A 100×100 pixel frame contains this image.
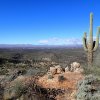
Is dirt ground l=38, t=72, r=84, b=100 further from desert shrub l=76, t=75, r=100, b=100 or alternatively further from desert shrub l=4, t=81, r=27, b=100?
desert shrub l=4, t=81, r=27, b=100

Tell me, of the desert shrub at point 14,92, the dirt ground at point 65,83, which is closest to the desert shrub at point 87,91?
the dirt ground at point 65,83

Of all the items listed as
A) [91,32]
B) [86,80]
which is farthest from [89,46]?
[86,80]

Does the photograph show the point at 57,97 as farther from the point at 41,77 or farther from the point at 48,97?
the point at 41,77

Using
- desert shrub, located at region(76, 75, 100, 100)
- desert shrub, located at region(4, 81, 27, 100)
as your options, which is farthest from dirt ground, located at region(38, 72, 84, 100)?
desert shrub, located at region(4, 81, 27, 100)

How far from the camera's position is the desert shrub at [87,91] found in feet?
31.9

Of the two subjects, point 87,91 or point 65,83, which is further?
point 65,83

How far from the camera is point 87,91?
10406 millimetres

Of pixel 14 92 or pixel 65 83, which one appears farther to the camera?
pixel 65 83

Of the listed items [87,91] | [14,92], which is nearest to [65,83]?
[87,91]

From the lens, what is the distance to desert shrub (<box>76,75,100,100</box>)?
9.71 meters

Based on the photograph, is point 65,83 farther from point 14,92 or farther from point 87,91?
point 14,92

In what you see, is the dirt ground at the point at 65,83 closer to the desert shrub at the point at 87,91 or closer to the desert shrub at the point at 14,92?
the desert shrub at the point at 87,91

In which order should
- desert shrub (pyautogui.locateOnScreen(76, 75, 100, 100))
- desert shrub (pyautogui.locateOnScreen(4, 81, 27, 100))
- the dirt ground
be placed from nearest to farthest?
desert shrub (pyautogui.locateOnScreen(76, 75, 100, 100))
desert shrub (pyautogui.locateOnScreen(4, 81, 27, 100))
the dirt ground

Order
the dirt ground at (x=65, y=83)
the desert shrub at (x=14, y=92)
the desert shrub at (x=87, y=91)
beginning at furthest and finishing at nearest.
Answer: the dirt ground at (x=65, y=83), the desert shrub at (x=14, y=92), the desert shrub at (x=87, y=91)
